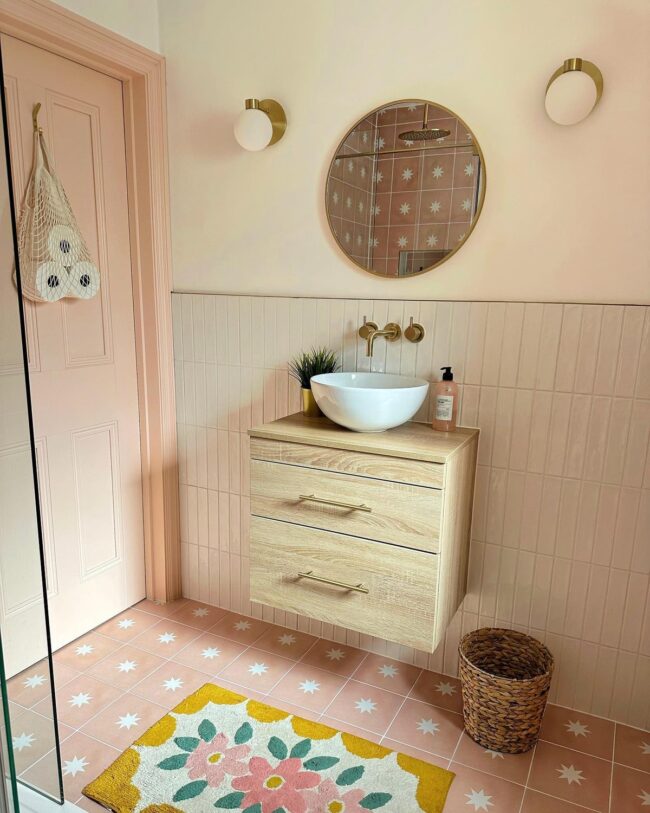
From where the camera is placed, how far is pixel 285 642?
2326mm

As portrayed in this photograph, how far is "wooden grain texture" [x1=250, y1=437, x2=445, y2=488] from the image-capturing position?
66.4 inches

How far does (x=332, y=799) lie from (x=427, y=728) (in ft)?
1.33

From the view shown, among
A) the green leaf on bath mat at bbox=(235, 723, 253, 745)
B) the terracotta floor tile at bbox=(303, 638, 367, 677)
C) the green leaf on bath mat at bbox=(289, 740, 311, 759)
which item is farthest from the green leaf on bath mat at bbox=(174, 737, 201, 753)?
the terracotta floor tile at bbox=(303, 638, 367, 677)

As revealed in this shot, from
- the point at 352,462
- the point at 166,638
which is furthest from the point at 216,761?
the point at 352,462

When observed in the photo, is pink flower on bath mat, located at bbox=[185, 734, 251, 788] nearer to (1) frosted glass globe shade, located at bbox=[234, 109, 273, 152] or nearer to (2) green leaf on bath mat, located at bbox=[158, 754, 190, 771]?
(2) green leaf on bath mat, located at bbox=[158, 754, 190, 771]

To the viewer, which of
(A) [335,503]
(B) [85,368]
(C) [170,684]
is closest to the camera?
(A) [335,503]

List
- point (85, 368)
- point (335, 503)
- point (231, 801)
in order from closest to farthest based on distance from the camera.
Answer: point (231, 801)
point (335, 503)
point (85, 368)

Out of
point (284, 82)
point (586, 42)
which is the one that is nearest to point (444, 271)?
point (586, 42)

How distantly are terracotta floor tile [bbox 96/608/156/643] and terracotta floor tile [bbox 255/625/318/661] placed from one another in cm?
46

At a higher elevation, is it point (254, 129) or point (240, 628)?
point (254, 129)

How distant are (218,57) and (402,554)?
5.85ft

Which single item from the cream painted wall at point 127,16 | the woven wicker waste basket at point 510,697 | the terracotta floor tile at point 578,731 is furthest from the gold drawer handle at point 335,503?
the cream painted wall at point 127,16

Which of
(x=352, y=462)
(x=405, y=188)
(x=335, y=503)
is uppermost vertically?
(x=405, y=188)

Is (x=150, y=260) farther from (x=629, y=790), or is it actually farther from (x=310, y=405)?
(x=629, y=790)
